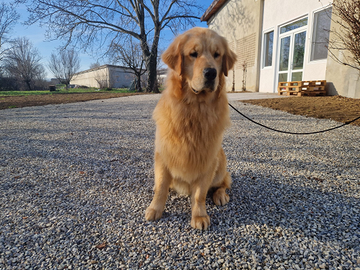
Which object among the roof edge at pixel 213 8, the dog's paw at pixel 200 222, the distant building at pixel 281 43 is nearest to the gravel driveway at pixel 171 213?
the dog's paw at pixel 200 222

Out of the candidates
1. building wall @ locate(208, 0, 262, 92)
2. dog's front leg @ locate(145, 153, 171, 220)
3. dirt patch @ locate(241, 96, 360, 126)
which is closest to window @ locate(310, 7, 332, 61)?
dirt patch @ locate(241, 96, 360, 126)

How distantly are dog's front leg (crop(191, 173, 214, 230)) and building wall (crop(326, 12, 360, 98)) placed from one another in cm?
839

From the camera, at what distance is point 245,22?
14047 millimetres

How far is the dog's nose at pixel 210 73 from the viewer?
166 centimetres

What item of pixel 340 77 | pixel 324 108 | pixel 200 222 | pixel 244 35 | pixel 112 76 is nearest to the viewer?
pixel 200 222

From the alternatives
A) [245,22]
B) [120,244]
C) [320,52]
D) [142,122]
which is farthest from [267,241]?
[245,22]

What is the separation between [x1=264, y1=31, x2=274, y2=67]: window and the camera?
12.2 metres

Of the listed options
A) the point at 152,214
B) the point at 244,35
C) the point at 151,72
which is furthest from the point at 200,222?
the point at 151,72

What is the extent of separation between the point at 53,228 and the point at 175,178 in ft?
3.38

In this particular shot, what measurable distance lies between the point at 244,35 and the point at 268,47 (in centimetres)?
256

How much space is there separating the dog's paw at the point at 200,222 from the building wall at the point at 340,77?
8558mm

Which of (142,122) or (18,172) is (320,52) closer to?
(142,122)

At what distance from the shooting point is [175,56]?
1.88 meters

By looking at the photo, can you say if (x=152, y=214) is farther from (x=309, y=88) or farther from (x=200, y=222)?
(x=309, y=88)
